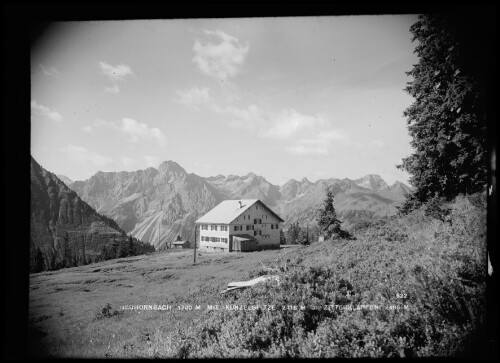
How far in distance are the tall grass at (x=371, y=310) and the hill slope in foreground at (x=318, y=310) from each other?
21mm

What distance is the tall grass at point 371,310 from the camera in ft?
16.2

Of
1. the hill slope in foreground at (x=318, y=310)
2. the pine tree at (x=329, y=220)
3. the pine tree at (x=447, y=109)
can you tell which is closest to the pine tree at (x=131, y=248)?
the hill slope in foreground at (x=318, y=310)

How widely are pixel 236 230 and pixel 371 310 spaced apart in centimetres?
1130

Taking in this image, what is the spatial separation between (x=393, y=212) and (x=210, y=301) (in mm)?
8680

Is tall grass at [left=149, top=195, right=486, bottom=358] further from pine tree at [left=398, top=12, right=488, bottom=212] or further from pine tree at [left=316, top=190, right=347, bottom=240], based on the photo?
pine tree at [left=316, top=190, right=347, bottom=240]

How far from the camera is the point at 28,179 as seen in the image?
6.23 metres

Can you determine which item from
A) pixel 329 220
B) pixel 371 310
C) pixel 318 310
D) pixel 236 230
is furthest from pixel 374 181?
pixel 236 230

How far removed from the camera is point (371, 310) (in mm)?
5625

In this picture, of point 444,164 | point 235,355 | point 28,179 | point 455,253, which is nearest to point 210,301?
point 235,355

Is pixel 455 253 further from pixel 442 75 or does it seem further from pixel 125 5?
pixel 125 5

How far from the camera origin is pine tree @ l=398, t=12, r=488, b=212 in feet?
21.4

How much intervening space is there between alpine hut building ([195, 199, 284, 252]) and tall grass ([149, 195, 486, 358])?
28.3 feet

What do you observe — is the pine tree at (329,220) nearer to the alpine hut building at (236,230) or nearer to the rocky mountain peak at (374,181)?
the rocky mountain peak at (374,181)

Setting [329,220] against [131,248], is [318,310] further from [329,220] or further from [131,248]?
[131,248]
